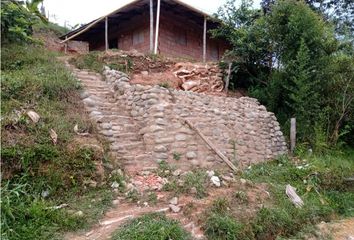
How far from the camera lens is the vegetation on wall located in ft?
30.8

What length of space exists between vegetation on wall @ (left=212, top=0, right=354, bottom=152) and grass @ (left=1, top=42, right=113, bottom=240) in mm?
5680

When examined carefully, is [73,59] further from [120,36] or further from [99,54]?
[120,36]

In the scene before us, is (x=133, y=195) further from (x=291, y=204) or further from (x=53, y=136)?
(x=291, y=204)

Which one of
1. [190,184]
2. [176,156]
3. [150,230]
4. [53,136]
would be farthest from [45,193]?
[176,156]

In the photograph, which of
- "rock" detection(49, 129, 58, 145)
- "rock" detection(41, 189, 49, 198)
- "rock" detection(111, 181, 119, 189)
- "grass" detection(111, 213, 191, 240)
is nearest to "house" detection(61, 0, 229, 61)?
"rock" detection(49, 129, 58, 145)

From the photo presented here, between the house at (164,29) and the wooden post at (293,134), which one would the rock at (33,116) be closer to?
the wooden post at (293,134)

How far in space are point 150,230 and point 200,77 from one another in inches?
259

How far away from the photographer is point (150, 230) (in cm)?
438

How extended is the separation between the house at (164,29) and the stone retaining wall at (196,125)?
4.28m

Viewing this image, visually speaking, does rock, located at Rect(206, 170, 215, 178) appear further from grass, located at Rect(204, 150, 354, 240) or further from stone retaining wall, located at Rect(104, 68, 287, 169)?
grass, located at Rect(204, 150, 354, 240)

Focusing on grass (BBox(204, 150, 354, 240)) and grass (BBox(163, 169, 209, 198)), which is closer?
grass (BBox(204, 150, 354, 240))

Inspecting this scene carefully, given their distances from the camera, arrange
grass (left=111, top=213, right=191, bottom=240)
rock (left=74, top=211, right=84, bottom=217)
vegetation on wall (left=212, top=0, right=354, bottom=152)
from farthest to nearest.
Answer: vegetation on wall (left=212, top=0, right=354, bottom=152)
rock (left=74, top=211, right=84, bottom=217)
grass (left=111, top=213, right=191, bottom=240)

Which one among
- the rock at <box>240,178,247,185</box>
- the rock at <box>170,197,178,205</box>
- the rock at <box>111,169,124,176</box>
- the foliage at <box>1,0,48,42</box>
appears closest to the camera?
the rock at <box>170,197,178,205</box>

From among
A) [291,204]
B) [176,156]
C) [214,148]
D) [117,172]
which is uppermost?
[214,148]
